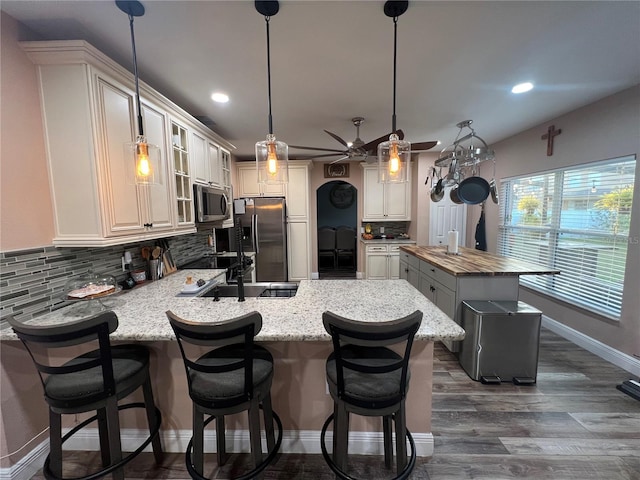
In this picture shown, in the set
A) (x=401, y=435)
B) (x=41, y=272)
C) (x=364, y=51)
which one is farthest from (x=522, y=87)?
(x=41, y=272)

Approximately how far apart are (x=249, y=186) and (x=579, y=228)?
4812mm

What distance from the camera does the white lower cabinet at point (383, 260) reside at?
500 cm

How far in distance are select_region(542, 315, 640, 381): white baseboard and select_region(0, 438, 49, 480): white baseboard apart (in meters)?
4.54

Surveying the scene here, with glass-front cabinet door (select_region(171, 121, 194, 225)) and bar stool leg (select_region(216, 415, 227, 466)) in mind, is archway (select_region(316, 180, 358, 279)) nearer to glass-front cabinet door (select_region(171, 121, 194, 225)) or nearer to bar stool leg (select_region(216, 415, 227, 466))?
glass-front cabinet door (select_region(171, 121, 194, 225))

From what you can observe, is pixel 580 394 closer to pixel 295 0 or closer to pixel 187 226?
pixel 295 0

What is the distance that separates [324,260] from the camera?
6305 mm

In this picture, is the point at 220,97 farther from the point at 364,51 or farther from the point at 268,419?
the point at 268,419

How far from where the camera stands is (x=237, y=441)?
1638 millimetres

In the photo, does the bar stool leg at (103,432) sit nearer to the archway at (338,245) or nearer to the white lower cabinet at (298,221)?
the white lower cabinet at (298,221)

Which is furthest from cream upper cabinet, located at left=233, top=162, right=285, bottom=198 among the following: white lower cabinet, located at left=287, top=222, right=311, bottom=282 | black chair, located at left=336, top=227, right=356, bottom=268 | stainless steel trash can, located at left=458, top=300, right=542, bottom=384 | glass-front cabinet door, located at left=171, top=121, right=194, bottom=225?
stainless steel trash can, located at left=458, top=300, right=542, bottom=384

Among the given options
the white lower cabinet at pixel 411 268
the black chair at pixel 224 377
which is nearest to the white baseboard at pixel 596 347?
the white lower cabinet at pixel 411 268

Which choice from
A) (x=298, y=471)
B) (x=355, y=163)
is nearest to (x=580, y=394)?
(x=298, y=471)

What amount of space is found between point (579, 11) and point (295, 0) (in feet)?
5.17

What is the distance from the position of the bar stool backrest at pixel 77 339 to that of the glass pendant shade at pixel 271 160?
3.48 feet
